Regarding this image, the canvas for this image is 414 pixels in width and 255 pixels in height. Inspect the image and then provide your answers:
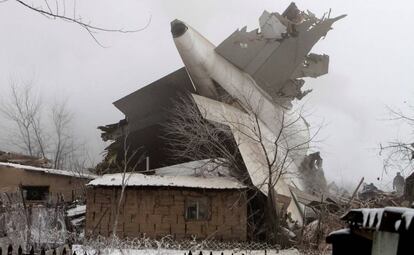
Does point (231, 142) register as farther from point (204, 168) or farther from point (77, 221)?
point (77, 221)

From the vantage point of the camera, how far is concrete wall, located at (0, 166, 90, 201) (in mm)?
26891

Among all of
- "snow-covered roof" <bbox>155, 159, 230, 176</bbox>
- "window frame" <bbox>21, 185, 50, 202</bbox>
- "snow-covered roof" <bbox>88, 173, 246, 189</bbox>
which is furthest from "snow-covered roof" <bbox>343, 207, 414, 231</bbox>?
"window frame" <bbox>21, 185, 50, 202</bbox>

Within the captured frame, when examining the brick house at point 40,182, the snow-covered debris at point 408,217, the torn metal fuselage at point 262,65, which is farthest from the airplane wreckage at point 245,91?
the snow-covered debris at point 408,217

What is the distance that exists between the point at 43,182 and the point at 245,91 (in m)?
13.6

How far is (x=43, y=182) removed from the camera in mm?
28094

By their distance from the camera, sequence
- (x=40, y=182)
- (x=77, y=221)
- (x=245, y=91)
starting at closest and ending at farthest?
(x=77, y=221) → (x=245, y=91) → (x=40, y=182)

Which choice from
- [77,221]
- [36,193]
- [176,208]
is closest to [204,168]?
[176,208]

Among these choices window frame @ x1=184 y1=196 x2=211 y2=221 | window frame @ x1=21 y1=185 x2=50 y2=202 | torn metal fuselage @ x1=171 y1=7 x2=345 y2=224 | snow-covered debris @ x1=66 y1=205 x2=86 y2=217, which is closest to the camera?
window frame @ x1=184 y1=196 x2=211 y2=221

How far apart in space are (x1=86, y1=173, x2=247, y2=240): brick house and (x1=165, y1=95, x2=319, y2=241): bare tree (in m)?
1.09

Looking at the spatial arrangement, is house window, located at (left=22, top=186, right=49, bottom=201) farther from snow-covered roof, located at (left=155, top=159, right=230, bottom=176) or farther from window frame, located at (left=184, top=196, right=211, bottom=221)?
window frame, located at (left=184, top=196, right=211, bottom=221)

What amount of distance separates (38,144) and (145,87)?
3370 centimetres

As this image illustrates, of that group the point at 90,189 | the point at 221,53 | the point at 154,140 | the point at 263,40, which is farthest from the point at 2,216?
the point at 263,40

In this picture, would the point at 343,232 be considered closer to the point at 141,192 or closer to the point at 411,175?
the point at 141,192

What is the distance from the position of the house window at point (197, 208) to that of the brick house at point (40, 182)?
356 inches
